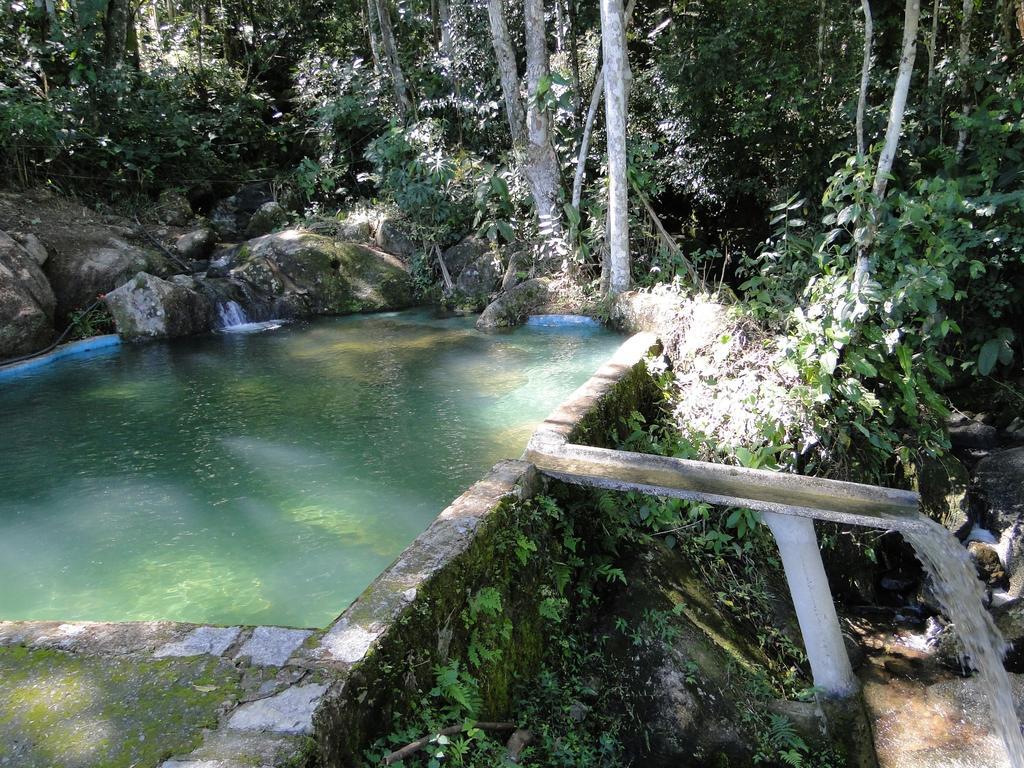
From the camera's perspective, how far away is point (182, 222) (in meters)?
13.8

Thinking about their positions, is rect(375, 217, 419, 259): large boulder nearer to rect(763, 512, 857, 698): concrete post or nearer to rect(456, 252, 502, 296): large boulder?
rect(456, 252, 502, 296): large boulder

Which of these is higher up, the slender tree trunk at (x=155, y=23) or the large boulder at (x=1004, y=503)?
the slender tree trunk at (x=155, y=23)

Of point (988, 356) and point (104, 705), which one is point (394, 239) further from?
point (104, 705)

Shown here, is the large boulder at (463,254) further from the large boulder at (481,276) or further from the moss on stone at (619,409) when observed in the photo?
the moss on stone at (619,409)

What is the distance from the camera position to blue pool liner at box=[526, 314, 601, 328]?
32.3 feet

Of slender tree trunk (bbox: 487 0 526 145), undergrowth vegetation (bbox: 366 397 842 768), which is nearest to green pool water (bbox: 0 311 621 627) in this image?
undergrowth vegetation (bbox: 366 397 842 768)

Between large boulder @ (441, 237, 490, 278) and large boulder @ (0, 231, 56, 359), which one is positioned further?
large boulder @ (441, 237, 490, 278)

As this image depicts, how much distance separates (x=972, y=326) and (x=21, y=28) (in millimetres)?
16495

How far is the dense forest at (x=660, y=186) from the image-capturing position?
4.51m

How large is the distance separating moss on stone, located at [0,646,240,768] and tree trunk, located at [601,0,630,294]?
311 inches

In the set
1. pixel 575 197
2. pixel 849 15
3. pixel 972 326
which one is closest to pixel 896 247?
pixel 972 326

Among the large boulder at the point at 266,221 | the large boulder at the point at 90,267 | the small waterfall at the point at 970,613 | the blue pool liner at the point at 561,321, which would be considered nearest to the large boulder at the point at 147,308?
the large boulder at the point at 90,267

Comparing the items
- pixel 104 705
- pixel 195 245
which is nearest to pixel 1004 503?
pixel 104 705

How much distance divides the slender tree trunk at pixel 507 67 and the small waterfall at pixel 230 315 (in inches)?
206
